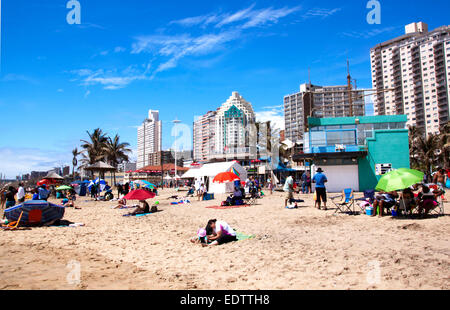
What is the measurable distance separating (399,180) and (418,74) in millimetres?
108848

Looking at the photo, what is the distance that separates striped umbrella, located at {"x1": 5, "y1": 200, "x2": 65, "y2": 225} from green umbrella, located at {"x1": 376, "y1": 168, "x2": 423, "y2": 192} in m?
11.2

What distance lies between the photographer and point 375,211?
10.2 meters

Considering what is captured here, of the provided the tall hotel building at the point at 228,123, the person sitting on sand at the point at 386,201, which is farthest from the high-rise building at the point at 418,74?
the person sitting on sand at the point at 386,201

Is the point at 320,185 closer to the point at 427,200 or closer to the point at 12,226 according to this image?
the point at 427,200

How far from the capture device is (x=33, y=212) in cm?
1011

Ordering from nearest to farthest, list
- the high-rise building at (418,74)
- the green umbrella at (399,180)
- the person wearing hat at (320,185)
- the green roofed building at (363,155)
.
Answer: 1. the green umbrella at (399,180)
2. the person wearing hat at (320,185)
3. the green roofed building at (363,155)
4. the high-rise building at (418,74)

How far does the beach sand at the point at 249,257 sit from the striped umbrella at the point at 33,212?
0.85 m

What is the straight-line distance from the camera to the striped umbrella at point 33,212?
998 centimetres

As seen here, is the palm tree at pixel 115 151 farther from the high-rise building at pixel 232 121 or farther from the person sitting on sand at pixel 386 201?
the high-rise building at pixel 232 121

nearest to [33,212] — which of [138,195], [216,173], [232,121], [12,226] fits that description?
[12,226]

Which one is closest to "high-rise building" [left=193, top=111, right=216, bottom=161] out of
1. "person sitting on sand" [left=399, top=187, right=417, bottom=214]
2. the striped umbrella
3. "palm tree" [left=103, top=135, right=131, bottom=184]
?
"palm tree" [left=103, top=135, right=131, bottom=184]

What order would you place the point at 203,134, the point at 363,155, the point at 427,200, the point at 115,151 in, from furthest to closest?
1. the point at 203,134
2. the point at 115,151
3. the point at 363,155
4. the point at 427,200
